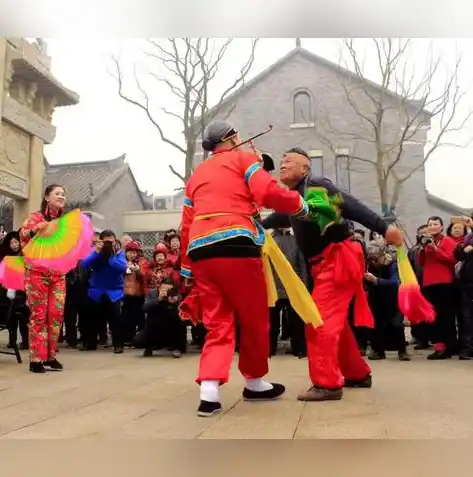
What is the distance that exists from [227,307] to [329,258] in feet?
2.47

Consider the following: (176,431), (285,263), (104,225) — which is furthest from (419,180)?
(176,431)

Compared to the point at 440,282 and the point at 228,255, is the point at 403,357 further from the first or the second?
the point at 228,255

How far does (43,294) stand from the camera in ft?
15.6

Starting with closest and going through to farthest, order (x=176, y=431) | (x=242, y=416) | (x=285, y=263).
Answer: (x=176, y=431), (x=242, y=416), (x=285, y=263)

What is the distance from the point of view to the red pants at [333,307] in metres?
3.25

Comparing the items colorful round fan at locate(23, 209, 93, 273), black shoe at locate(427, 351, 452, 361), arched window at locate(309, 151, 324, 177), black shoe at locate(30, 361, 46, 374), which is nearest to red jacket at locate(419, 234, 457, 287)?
black shoe at locate(427, 351, 452, 361)

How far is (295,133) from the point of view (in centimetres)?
1859

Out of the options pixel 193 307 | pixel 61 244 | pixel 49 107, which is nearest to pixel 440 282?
pixel 193 307

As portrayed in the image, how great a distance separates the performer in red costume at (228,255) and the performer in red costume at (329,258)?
338 mm

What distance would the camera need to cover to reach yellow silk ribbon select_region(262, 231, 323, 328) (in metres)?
3.22

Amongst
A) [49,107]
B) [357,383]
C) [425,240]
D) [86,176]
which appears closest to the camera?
[357,383]
